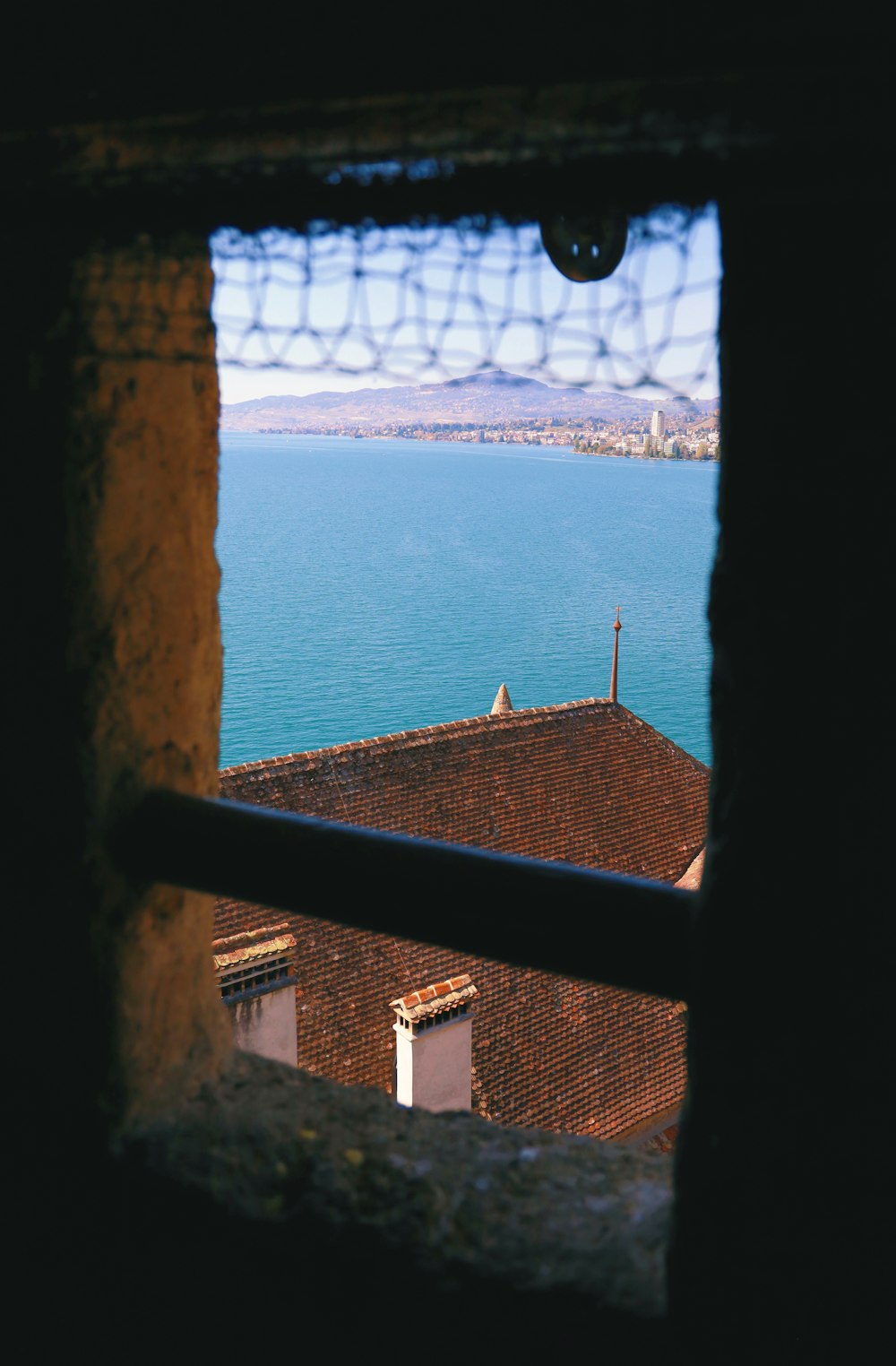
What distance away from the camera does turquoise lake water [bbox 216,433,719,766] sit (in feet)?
128

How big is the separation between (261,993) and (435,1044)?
5.96 feet

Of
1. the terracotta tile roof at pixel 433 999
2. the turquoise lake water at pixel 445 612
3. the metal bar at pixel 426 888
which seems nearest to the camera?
the metal bar at pixel 426 888

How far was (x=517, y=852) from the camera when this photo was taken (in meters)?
12.5

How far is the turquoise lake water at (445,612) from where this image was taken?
39.0 meters

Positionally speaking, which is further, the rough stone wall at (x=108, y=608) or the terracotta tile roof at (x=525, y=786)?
the terracotta tile roof at (x=525, y=786)

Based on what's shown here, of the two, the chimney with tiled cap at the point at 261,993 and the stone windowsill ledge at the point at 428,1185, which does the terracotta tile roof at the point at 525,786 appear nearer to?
the chimney with tiled cap at the point at 261,993

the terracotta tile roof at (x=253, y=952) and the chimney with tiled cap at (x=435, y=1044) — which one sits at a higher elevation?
the terracotta tile roof at (x=253, y=952)

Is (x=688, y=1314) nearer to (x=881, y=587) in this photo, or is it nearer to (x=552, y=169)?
(x=881, y=587)

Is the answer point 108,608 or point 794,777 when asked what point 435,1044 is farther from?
point 794,777

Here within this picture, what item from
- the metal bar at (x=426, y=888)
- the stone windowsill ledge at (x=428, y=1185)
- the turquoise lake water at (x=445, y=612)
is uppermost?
the metal bar at (x=426, y=888)

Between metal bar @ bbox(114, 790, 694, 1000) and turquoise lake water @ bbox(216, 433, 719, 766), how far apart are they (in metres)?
0.72

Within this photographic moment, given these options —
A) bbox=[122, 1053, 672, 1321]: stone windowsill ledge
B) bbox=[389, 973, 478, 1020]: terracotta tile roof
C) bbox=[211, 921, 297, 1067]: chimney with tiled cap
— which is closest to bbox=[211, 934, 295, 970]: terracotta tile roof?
bbox=[211, 921, 297, 1067]: chimney with tiled cap

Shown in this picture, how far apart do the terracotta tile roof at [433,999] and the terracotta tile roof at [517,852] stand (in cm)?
73

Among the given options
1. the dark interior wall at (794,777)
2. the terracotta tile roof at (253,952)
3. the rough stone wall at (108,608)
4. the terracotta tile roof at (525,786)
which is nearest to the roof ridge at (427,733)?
the terracotta tile roof at (525,786)
